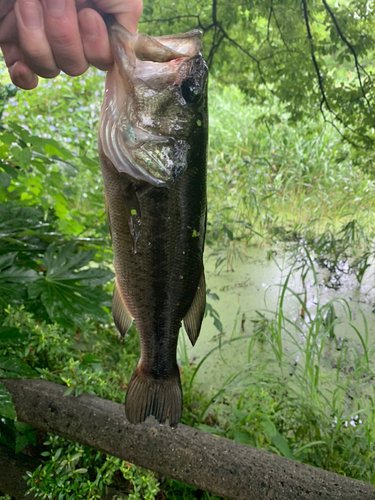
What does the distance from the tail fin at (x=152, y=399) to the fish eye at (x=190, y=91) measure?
784 mm

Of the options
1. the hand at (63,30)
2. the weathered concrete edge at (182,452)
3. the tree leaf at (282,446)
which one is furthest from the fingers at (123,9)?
the tree leaf at (282,446)

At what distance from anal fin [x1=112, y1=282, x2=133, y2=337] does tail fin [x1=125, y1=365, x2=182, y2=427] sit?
152 millimetres

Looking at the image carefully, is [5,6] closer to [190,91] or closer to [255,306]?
[190,91]

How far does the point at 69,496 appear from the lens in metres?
1.49

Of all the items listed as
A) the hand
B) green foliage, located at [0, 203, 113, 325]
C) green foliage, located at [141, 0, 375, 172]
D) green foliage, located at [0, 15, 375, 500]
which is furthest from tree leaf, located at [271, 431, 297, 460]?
green foliage, located at [141, 0, 375, 172]

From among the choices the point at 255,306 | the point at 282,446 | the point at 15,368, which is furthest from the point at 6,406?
the point at 255,306

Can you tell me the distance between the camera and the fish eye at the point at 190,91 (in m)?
0.98

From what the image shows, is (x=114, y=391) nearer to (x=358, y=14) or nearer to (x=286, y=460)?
(x=286, y=460)

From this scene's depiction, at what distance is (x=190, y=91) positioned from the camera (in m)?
0.98

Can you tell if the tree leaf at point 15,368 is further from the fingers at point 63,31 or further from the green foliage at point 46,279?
the fingers at point 63,31

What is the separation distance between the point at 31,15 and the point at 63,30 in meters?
0.07

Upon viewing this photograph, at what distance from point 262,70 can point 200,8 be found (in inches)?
24.7

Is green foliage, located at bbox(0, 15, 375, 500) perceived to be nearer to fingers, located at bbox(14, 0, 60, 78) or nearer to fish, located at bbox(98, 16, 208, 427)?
fish, located at bbox(98, 16, 208, 427)

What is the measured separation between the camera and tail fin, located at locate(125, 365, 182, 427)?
1.12m
